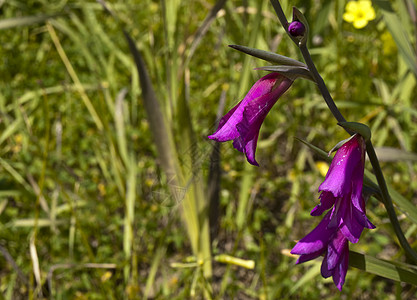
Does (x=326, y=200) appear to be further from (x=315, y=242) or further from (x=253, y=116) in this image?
(x=253, y=116)

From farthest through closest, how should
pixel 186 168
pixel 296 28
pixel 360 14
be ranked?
pixel 360 14, pixel 186 168, pixel 296 28

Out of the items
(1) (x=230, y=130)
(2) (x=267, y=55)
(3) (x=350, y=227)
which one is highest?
(2) (x=267, y=55)

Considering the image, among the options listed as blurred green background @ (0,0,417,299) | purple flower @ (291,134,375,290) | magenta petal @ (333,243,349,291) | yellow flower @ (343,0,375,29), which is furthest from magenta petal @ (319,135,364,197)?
yellow flower @ (343,0,375,29)

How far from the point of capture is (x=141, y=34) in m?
2.77

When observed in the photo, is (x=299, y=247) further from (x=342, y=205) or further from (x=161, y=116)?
(x=161, y=116)

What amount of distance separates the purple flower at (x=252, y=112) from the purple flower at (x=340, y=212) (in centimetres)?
12

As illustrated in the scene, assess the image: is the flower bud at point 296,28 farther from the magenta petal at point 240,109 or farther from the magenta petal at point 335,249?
the magenta petal at point 335,249

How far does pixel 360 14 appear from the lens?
2.22m

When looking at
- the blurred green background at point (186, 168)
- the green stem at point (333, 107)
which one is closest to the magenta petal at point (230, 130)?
the green stem at point (333, 107)

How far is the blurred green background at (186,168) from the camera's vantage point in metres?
1.54

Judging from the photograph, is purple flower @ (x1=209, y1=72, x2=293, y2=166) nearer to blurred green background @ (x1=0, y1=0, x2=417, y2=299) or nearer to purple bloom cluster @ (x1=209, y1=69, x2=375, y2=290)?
purple bloom cluster @ (x1=209, y1=69, x2=375, y2=290)

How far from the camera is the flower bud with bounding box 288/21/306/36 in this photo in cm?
65

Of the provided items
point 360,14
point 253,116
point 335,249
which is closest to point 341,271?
point 335,249

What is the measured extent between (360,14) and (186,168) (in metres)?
1.29
